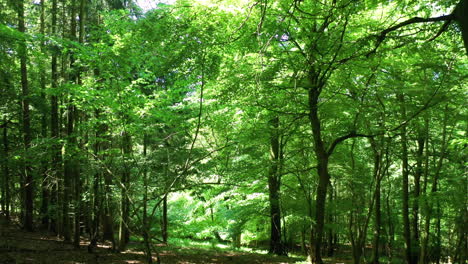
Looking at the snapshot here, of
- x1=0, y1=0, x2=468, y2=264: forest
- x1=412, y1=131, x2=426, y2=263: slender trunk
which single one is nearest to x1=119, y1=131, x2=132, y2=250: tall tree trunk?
x1=0, y1=0, x2=468, y2=264: forest

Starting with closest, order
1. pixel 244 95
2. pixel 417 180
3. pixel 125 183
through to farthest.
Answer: pixel 244 95
pixel 125 183
pixel 417 180

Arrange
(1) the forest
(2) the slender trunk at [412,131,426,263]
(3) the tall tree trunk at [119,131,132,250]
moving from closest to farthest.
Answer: (1) the forest, (3) the tall tree trunk at [119,131,132,250], (2) the slender trunk at [412,131,426,263]

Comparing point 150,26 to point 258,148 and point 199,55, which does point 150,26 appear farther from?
point 258,148

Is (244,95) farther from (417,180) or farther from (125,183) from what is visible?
(417,180)

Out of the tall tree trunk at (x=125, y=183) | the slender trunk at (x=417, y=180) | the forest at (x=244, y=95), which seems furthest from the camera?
the slender trunk at (x=417, y=180)

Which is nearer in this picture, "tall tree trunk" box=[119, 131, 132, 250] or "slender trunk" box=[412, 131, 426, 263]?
"tall tree trunk" box=[119, 131, 132, 250]

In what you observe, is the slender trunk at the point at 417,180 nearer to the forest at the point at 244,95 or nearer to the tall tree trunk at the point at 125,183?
the forest at the point at 244,95

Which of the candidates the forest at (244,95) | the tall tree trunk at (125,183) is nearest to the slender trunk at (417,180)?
the forest at (244,95)

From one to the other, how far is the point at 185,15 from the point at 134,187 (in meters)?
4.31

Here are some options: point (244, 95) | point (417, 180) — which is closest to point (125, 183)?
point (244, 95)

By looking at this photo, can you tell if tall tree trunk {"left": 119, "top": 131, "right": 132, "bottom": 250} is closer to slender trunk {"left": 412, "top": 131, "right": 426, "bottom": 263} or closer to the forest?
the forest

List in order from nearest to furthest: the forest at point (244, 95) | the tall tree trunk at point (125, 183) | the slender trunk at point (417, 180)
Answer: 1. the forest at point (244, 95)
2. the tall tree trunk at point (125, 183)
3. the slender trunk at point (417, 180)

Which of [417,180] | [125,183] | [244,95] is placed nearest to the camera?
[244,95]

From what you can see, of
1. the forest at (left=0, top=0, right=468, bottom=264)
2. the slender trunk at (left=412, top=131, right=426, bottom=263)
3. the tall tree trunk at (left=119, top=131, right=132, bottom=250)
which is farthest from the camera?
the slender trunk at (left=412, top=131, right=426, bottom=263)
